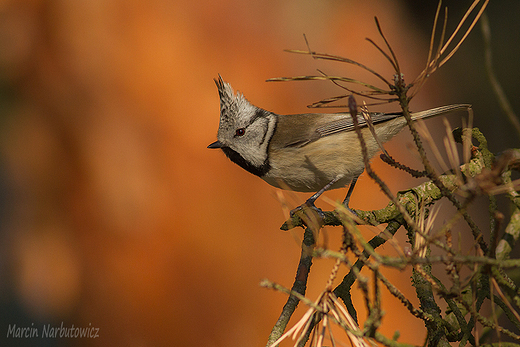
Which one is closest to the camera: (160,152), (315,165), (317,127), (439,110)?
(439,110)

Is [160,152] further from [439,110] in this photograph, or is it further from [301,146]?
[439,110]

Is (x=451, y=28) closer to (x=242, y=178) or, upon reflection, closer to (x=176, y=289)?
(x=242, y=178)

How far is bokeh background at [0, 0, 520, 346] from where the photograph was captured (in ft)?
13.9

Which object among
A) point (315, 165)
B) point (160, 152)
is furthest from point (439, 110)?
point (160, 152)

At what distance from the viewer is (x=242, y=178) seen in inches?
174

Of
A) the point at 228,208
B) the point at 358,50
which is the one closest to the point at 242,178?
the point at 228,208

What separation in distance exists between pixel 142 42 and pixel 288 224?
3415mm

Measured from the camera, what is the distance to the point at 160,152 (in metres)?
4.25

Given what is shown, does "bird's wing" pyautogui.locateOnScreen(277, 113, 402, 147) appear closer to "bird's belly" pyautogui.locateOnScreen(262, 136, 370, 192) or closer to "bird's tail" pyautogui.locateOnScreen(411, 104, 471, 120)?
"bird's belly" pyautogui.locateOnScreen(262, 136, 370, 192)

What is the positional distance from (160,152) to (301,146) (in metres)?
2.23

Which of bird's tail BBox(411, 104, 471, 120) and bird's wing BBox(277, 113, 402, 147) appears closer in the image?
bird's tail BBox(411, 104, 471, 120)

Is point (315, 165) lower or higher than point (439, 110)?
lower

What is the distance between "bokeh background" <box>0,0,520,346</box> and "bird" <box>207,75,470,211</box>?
1.67 m

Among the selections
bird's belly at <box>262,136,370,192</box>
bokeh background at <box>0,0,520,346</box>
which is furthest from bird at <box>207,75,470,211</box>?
bokeh background at <box>0,0,520,346</box>
